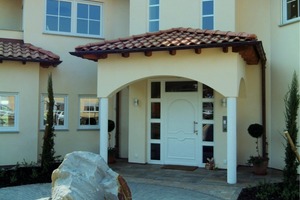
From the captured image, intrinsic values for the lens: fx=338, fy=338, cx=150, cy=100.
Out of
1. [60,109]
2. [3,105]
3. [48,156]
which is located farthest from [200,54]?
[3,105]

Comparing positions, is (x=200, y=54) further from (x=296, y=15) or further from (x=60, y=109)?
(x=60, y=109)

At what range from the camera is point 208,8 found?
11.7m

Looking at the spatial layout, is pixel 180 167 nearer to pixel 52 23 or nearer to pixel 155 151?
pixel 155 151

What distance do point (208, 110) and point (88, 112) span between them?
4866mm

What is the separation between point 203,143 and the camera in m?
11.5

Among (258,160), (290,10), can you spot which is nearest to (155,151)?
(258,160)

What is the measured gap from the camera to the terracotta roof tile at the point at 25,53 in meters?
11.5

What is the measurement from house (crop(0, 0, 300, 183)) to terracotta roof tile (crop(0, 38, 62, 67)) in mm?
35

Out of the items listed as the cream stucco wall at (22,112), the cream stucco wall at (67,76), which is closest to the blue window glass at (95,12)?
the cream stucco wall at (67,76)

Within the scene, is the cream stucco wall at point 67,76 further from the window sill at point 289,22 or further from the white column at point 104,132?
the window sill at point 289,22

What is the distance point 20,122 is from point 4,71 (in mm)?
1882

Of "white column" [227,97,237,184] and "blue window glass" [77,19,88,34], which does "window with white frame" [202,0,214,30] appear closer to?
"white column" [227,97,237,184]

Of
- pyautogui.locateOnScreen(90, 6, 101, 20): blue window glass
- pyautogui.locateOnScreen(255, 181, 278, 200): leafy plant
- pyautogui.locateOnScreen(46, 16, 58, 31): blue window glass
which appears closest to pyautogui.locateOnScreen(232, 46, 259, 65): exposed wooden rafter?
pyautogui.locateOnScreen(255, 181, 278, 200): leafy plant

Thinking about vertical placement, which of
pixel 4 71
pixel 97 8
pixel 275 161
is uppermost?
pixel 97 8
